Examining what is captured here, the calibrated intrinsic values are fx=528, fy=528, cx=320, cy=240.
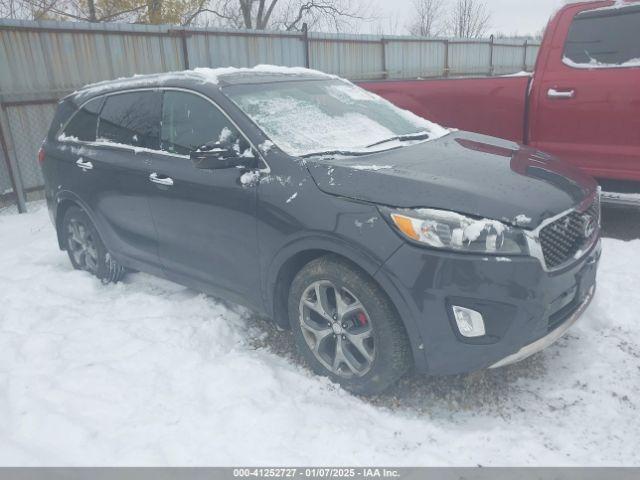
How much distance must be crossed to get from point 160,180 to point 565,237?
2.56m

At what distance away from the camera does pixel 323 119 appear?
350 centimetres

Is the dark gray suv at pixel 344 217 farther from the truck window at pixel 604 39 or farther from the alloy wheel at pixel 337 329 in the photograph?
the truck window at pixel 604 39

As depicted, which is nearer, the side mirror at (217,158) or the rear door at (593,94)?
the side mirror at (217,158)

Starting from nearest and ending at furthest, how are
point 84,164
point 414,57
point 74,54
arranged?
1. point 84,164
2. point 74,54
3. point 414,57

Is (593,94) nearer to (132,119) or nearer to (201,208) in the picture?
(201,208)

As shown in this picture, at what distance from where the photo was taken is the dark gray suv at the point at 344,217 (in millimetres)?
2486

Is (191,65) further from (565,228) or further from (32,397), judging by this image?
(565,228)

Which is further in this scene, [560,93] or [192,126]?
[560,93]

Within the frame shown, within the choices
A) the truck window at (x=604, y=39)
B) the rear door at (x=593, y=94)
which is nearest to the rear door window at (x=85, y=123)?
the rear door at (x=593, y=94)

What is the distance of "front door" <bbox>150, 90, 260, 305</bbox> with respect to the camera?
321 cm

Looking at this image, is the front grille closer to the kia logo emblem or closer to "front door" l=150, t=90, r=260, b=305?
the kia logo emblem

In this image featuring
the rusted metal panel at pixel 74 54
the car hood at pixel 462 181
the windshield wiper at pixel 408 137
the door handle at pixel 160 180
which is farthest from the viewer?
the rusted metal panel at pixel 74 54

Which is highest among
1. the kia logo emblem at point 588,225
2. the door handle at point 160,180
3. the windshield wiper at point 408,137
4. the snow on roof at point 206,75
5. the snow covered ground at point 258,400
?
the snow on roof at point 206,75

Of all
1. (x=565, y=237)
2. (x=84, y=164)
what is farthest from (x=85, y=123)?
(x=565, y=237)
